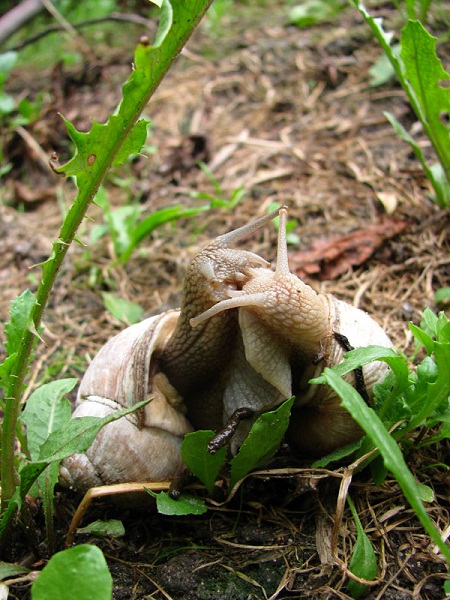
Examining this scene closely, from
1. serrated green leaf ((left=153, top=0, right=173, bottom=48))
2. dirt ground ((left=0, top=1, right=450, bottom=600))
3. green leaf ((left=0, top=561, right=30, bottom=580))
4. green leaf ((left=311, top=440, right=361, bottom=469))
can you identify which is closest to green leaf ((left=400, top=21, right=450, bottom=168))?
dirt ground ((left=0, top=1, right=450, bottom=600))

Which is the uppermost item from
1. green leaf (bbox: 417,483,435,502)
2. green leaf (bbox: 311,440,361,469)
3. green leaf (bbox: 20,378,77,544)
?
green leaf (bbox: 20,378,77,544)

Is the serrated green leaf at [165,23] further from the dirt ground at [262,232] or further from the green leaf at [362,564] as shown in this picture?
the green leaf at [362,564]

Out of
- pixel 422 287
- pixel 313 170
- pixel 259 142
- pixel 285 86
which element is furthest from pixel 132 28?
pixel 422 287

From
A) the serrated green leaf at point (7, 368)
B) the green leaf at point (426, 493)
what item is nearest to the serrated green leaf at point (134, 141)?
the serrated green leaf at point (7, 368)

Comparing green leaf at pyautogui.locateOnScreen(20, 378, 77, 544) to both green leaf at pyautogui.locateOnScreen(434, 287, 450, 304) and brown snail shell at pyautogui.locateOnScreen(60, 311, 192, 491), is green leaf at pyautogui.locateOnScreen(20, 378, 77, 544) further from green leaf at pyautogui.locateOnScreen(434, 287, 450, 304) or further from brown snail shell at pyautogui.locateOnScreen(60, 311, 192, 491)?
green leaf at pyautogui.locateOnScreen(434, 287, 450, 304)

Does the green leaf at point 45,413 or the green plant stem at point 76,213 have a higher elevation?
the green plant stem at point 76,213

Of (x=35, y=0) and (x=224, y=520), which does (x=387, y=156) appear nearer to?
(x=224, y=520)

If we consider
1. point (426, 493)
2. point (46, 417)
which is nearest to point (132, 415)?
point (46, 417)
